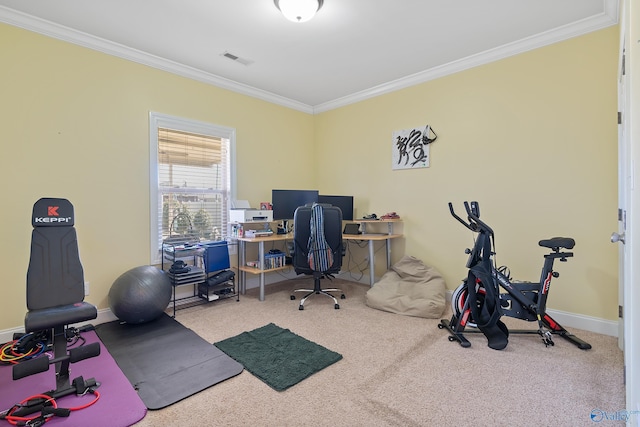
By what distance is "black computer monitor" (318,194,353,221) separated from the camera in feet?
14.4

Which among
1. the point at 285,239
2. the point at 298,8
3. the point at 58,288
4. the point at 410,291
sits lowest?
the point at 410,291

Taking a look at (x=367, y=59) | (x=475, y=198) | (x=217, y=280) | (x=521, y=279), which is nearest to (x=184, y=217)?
(x=217, y=280)

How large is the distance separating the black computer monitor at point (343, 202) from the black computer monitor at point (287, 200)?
0.56 feet

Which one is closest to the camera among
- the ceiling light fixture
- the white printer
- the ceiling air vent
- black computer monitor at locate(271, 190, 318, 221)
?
the ceiling light fixture

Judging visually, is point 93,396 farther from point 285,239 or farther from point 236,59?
point 236,59

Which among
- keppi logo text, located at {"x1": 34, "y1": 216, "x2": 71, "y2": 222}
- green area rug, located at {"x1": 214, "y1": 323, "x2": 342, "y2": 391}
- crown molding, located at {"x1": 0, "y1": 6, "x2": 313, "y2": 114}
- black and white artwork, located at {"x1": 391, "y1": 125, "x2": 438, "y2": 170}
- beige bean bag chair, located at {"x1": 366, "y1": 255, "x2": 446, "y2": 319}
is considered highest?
crown molding, located at {"x1": 0, "y1": 6, "x2": 313, "y2": 114}

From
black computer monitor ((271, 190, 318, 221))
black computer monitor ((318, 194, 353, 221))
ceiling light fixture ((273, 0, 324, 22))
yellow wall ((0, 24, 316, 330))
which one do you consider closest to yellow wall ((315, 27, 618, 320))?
black computer monitor ((318, 194, 353, 221))

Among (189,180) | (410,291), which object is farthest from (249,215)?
(410,291)

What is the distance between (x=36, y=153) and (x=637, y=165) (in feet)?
13.2

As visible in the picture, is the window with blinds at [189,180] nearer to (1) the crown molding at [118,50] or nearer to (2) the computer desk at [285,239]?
(2) the computer desk at [285,239]

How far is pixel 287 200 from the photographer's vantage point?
434 cm

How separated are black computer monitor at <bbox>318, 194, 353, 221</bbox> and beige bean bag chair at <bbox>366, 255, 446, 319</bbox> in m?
0.99

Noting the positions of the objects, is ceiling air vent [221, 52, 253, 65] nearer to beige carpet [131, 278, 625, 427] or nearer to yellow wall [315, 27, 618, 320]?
yellow wall [315, 27, 618, 320]

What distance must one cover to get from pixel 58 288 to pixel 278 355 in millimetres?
1582
